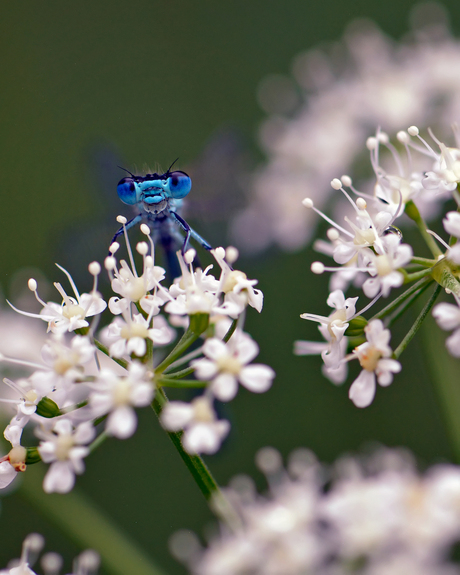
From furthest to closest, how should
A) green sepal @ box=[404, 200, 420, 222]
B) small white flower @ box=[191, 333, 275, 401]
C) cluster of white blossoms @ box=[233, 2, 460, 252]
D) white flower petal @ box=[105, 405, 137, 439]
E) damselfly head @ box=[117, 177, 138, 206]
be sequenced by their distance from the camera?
cluster of white blossoms @ box=[233, 2, 460, 252]
damselfly head @ box=[117, 177, 138, 206]
green sepal @ box=[404, 200, 420, 222]
small white flower @ box=[191, 333, 275, 401]
white flower petal @ box=[105, 405, 137, 439]

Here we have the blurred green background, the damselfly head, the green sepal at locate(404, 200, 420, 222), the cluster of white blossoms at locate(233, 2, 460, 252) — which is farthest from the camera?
the blurred green background

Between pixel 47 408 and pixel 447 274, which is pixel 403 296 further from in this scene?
pixel 47 408

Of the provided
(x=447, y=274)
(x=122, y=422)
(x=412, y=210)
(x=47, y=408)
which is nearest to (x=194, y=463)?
(x=122, y=422)

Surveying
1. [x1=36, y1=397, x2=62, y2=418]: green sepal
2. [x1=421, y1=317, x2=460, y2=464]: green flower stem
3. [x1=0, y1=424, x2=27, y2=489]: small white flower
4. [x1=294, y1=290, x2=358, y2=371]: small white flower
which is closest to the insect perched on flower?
[x1=294, y1=290, x2=358, y2=371]: small white flower

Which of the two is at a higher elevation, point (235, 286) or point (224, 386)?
point (235, 286)

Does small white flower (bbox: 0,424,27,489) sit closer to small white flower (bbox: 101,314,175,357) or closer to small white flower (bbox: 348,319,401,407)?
small white flower (bbox: 101,314,175,357)

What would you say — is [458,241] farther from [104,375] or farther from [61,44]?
[61,44]
